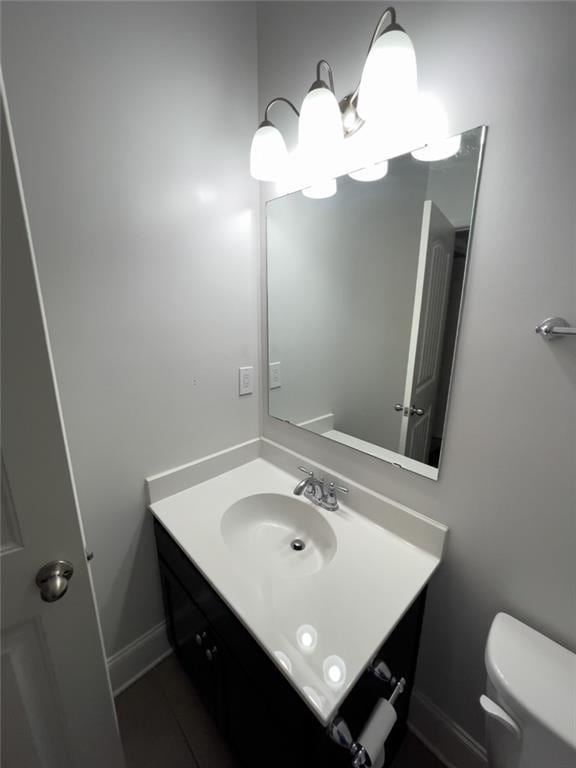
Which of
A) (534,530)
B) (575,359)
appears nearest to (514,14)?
(575,359)

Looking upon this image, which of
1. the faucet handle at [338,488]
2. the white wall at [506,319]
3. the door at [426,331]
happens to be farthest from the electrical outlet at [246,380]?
the white wall at [506,319]

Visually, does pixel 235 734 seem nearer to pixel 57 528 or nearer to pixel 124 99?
pixel 57 528

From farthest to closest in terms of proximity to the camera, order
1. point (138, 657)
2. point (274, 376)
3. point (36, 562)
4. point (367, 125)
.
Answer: point (274, 376), point (138, 657), point (367, 125), point (36, 562)

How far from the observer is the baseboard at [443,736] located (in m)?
0.97

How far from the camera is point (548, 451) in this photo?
2.28 feet

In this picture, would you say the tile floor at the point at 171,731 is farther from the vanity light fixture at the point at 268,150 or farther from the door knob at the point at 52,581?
the vanity light fixture at the point at 268,150

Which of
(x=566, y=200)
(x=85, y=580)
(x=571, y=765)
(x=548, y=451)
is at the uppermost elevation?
(x=566, y=200)

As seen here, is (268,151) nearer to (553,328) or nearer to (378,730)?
(553,328)

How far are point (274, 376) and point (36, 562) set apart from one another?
95cm

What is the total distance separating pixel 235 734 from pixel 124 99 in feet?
6.28

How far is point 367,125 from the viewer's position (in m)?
0.84

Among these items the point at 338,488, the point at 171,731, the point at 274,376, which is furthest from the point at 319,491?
the point at 171,731

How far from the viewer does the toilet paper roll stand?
26.1 inches

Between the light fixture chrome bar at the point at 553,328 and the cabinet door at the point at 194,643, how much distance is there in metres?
1.19
